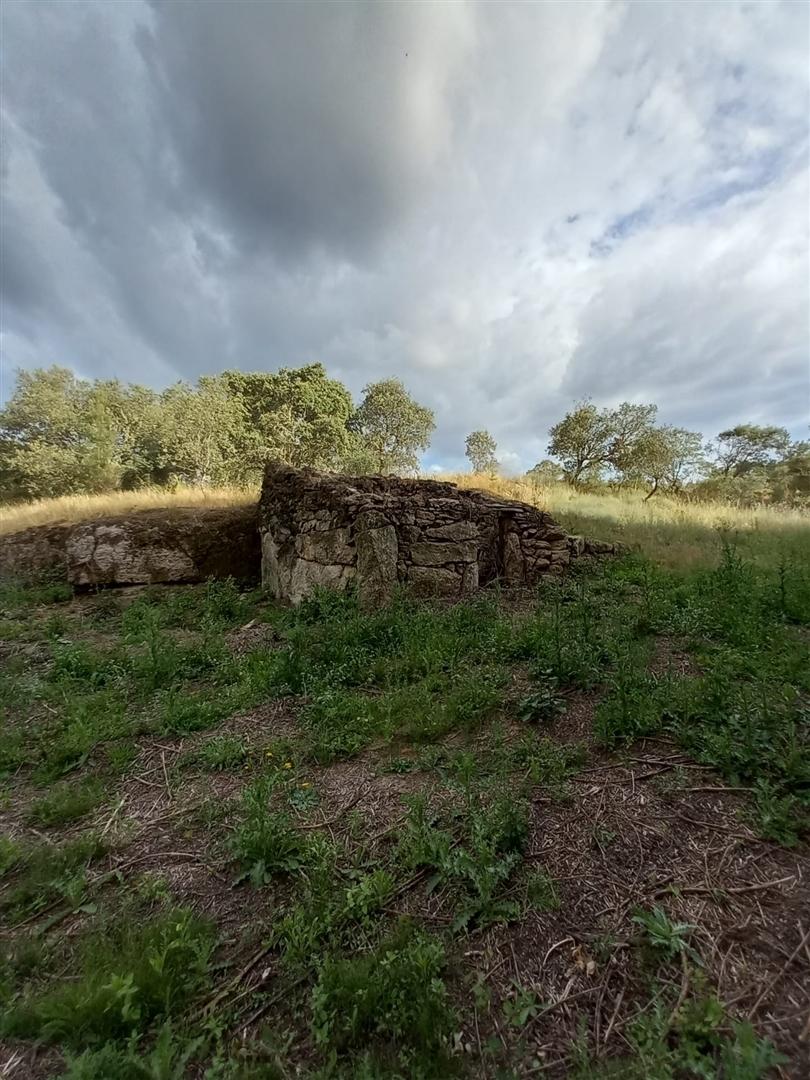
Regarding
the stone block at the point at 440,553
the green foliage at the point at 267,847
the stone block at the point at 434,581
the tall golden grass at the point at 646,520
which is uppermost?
the tall golden grass at the point at 646,520

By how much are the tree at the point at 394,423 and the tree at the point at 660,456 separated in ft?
33.2

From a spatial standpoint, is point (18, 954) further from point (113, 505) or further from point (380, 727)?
point (113, 505)

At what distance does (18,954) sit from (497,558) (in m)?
5.88

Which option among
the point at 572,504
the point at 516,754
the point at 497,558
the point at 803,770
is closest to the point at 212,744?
the point at 516,754

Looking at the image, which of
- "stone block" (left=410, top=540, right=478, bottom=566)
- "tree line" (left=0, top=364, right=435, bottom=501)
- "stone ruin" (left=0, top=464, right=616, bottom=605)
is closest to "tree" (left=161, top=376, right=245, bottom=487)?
"tree line" (left=0, top=364, right=435, bottom=501)

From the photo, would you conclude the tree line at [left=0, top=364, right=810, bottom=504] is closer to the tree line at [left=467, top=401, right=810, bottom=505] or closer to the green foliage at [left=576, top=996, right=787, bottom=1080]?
the tree line at [left=467, top=401, right=810, bottom=505]

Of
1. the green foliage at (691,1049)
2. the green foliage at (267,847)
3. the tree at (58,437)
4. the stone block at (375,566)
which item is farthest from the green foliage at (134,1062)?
the tree at (58,437)

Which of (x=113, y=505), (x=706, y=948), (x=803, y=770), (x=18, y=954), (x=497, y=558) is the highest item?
(x=113, y=505)

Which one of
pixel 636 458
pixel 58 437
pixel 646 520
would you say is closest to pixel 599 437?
Result: pixel 636 458

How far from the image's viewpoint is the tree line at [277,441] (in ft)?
58.5

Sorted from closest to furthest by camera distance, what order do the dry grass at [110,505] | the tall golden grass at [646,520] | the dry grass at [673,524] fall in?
1. the dry grass at [673,524]
2. the tall golden grass at [646,520]
3. the dry grass at [110,505]

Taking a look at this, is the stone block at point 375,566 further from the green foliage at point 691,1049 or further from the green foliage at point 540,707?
the green foliage at point 691,1049

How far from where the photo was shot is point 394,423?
2427 centimetres

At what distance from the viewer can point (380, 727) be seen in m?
3.08
